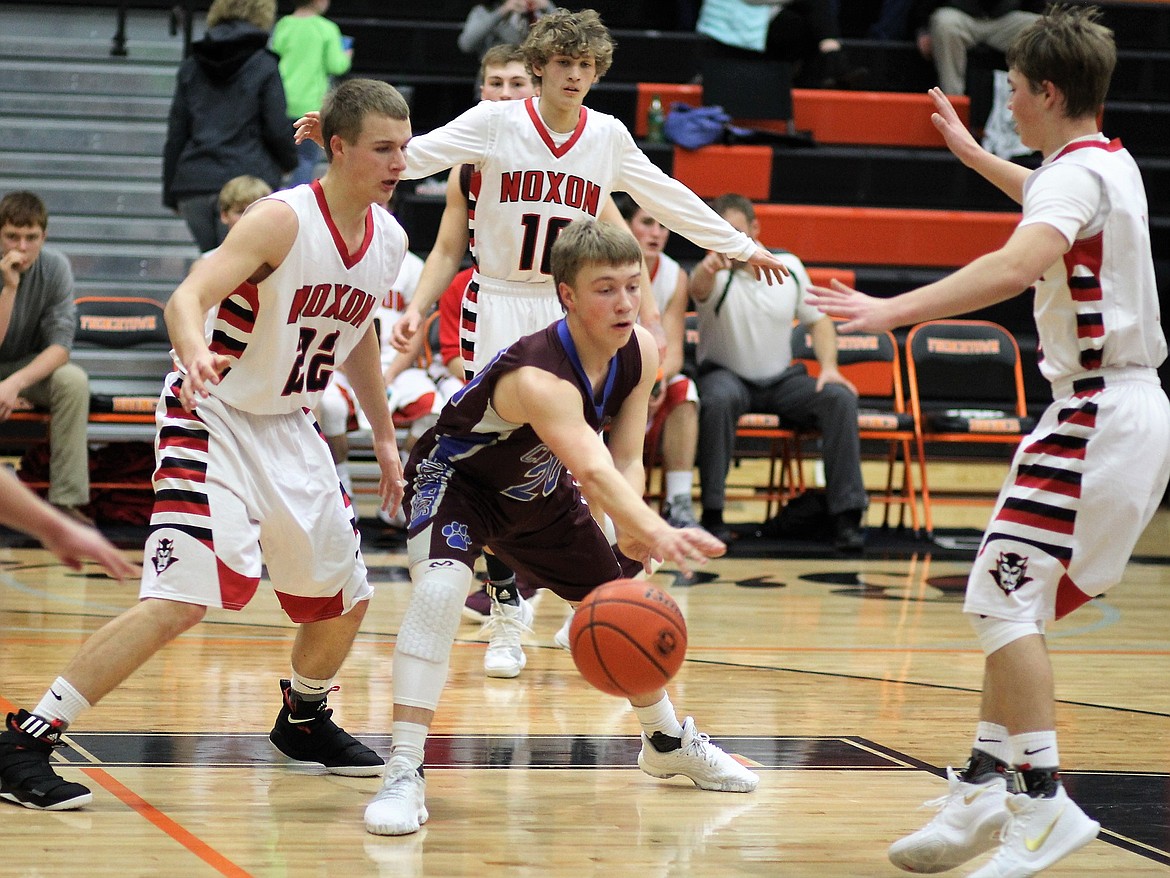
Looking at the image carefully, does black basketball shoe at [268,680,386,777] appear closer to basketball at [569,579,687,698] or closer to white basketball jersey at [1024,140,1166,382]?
basketball at [569,579,687,698]

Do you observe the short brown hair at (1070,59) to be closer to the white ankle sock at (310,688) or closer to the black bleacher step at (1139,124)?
the white ankle sock at (310,688)

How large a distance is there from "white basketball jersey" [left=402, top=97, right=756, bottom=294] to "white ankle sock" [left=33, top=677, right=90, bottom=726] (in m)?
2.42

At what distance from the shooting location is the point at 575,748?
4.50 m

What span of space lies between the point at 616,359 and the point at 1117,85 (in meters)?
10.3

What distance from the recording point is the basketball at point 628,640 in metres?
3.54

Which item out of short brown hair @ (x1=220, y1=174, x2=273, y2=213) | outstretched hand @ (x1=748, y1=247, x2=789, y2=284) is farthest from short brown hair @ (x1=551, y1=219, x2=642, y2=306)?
short brown hair @ (x1=220, y1=174, x2=273, y2=213)

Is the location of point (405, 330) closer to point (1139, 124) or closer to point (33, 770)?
point (33, 770)

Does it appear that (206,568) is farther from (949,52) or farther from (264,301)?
(949,52)

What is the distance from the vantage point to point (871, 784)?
4164 millimetres

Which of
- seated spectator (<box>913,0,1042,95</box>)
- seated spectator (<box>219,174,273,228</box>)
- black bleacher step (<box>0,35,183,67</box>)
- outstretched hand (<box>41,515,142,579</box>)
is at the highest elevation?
seated spectator (<box>913,0,1042,95</box>)

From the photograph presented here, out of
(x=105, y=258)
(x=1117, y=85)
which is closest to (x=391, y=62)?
(x=105, y=258)

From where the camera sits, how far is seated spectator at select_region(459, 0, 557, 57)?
422 inches

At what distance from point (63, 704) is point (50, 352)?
4724 mm

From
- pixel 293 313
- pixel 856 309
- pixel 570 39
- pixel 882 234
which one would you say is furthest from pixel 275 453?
pixel 882 234
